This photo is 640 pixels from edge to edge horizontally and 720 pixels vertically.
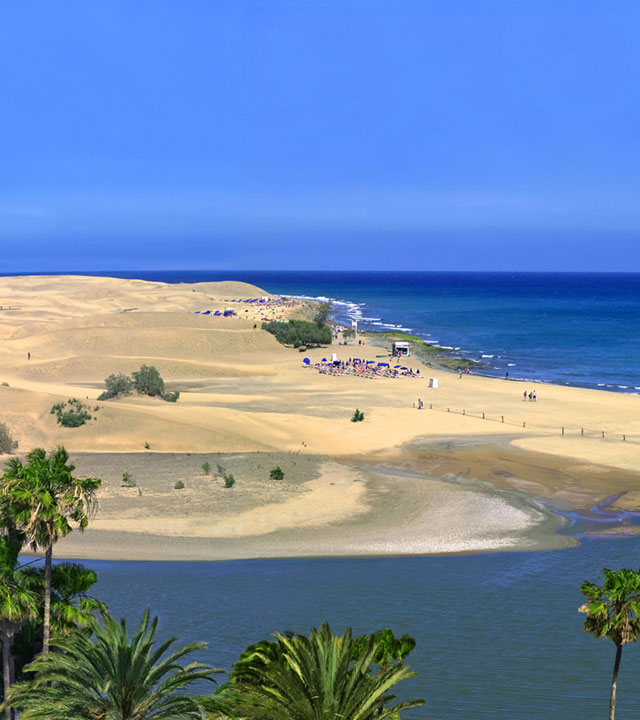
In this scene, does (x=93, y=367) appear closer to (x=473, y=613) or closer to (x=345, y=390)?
(x=345, y=390)

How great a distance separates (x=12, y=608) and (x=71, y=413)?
35.7 meters

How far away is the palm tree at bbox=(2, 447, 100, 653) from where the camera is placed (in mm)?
12820

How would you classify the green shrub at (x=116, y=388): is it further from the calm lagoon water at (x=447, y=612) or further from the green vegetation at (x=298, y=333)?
the green vegetation at (x=298, y=333)

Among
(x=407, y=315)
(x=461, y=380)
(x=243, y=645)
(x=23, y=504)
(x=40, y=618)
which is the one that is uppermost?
(x=407, y=315)

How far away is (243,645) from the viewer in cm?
2206

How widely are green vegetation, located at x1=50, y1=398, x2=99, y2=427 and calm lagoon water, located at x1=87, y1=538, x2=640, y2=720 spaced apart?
64.8ft

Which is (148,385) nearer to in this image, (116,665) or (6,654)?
(6,654)

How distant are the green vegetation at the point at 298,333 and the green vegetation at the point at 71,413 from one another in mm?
46704

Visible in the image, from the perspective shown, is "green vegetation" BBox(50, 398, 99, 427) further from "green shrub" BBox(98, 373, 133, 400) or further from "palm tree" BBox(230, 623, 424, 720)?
"palm tree" BBox(230, 623, 424, 720)

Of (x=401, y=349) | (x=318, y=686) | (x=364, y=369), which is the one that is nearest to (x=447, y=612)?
(x=318, y=686)

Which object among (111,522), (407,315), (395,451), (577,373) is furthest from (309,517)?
(407,315)

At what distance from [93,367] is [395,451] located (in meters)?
38.7

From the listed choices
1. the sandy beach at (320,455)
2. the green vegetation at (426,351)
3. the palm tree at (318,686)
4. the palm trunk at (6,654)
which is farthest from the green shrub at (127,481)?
the green vegetation at (426,351)

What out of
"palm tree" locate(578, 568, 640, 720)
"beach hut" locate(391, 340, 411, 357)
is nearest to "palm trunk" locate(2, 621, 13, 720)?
"palm tree" locate(578, 568, 640, 720)
